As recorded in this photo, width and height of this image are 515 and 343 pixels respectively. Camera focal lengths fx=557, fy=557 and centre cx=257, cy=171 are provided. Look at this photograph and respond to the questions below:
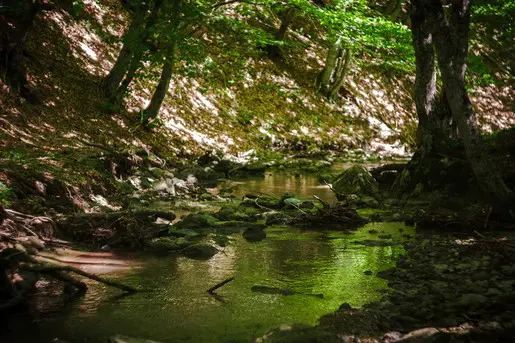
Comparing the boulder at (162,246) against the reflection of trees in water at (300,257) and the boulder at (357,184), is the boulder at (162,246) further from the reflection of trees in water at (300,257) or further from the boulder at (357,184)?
the boulder at (357,184)

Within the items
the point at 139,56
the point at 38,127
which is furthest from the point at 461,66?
the point at 38,127

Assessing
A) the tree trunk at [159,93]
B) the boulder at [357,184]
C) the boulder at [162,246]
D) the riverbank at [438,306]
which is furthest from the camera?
the tree trunk at [159,93]

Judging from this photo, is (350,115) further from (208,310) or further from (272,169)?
(208,310)

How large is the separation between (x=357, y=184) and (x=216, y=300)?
778cm

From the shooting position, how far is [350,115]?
979 inches

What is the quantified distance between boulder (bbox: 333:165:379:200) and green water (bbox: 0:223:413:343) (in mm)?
4860

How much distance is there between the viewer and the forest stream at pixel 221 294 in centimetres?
445

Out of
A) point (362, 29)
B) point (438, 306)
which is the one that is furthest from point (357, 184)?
point (438, 306)

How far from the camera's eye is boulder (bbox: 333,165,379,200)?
40.3ft

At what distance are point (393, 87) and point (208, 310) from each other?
26.3 meters

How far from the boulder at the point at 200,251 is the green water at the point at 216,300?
136 millimetres

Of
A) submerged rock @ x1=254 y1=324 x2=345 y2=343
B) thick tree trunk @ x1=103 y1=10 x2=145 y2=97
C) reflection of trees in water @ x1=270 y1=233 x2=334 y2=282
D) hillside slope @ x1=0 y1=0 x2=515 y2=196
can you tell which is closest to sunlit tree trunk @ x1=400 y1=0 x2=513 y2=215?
reflection of trees in water @ x1=270 y1=233 x2=334 y2=282

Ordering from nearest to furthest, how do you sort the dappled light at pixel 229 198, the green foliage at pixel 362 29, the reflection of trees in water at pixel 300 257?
the dappled light at pixel 229 198
the reflection of trees in water at pixel 300 257
the green foliage at pixel 362 29

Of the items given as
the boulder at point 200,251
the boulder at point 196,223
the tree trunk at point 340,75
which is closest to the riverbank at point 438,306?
the boulder at point 200,251
